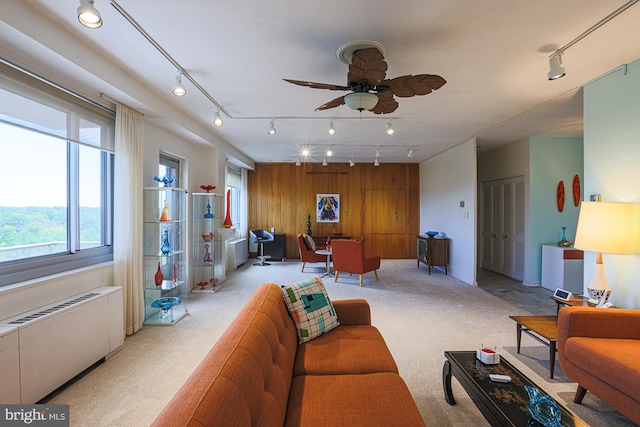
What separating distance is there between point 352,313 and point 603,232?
226cm

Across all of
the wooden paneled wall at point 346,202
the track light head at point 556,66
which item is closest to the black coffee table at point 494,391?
the track light head at point 556,66

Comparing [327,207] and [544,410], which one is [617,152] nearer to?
[544,410]

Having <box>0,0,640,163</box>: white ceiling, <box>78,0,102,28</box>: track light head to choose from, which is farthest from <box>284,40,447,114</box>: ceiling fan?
<box>78,0,102,28</box>: track light head

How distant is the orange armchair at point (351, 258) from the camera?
5.65 metres

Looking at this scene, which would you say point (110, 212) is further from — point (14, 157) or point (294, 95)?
point (294, 95)

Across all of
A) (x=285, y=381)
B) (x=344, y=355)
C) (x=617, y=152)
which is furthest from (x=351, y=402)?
(x=617, y=152)

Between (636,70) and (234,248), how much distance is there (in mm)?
6867

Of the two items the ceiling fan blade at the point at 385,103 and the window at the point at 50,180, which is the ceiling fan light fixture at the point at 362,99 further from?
the window at the point at 50,180

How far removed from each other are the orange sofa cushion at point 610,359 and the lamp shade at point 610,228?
0.77m

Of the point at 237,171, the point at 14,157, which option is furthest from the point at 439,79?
the point at 237,171

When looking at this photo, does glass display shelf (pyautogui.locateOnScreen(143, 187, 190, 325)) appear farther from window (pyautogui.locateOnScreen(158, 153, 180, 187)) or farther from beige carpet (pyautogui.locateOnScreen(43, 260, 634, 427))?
window (pyautogui.locateOnScreen(158, 153, 180, 187))

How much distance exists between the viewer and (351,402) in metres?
1.44

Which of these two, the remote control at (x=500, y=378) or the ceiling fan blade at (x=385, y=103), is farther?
the ceiling fan blade at (x=385, y=103)

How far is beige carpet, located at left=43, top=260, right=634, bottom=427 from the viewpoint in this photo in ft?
6.91
